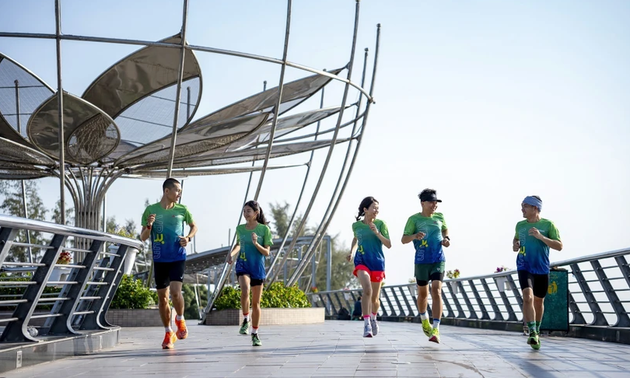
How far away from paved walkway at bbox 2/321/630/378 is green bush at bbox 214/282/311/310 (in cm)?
903

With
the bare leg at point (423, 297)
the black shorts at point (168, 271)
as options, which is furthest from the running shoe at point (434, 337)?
the black shorts at point (168, 271)

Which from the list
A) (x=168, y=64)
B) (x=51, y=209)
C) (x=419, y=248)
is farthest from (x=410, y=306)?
(x=51, y=209)

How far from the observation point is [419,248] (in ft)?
37.1

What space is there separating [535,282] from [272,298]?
11.2m

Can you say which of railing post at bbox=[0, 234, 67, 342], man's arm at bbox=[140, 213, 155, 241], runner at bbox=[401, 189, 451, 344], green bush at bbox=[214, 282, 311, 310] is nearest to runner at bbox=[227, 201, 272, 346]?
man's arm at bbox=[140, 213, 155, 241]

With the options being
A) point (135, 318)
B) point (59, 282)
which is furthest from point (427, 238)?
point (135, 318)

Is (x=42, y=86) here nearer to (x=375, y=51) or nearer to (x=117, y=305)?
(x=117, y=305)

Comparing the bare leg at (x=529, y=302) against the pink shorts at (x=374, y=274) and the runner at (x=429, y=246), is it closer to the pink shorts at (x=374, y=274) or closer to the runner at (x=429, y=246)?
the runner at (x=429, y=246)

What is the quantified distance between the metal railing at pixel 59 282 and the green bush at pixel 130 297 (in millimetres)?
8814

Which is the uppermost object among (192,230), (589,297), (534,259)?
(192,230)

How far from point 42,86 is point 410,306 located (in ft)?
50.9

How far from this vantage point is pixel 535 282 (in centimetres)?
1084

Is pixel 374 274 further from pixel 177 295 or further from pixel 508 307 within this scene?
pixel 508 307

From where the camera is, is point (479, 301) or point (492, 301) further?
point (479, 301)
